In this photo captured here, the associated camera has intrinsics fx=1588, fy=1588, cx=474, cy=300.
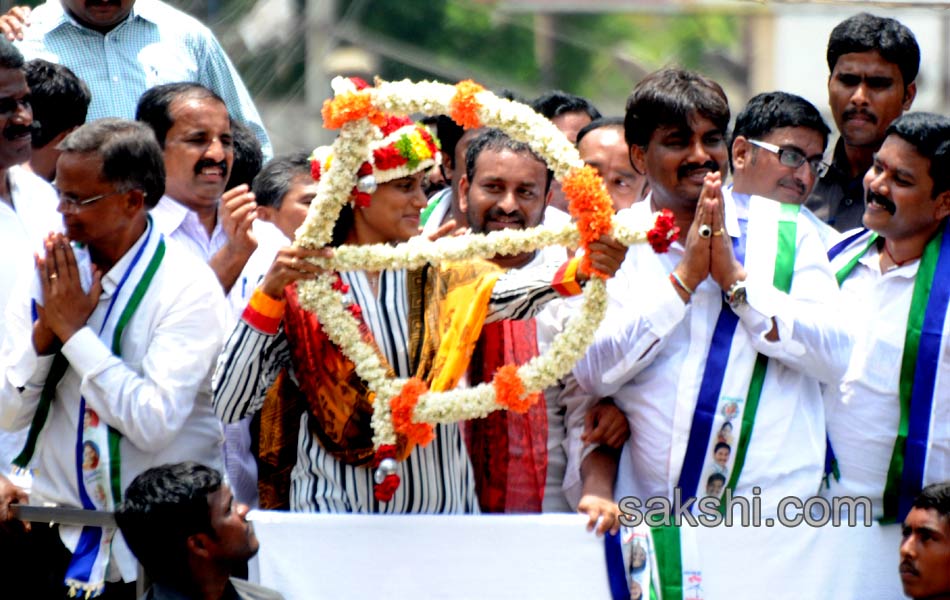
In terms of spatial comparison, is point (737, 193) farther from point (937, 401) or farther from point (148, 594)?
point (148, 594)

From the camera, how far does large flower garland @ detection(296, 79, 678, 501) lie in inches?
186

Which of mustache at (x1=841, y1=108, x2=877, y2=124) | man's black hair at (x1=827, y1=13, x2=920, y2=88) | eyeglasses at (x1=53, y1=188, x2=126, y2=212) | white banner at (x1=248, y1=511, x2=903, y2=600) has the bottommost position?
white banner at (x1=248, y1=511, x2=903, y2=600)

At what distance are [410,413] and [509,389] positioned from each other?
304 mm

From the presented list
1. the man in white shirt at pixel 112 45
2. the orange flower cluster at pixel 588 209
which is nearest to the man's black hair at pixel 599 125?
the man in white shirt at pixel 112 45

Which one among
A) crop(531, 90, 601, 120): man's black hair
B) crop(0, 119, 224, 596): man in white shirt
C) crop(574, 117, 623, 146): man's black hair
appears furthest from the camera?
crop(531, 90, 601, 120): man's black hair

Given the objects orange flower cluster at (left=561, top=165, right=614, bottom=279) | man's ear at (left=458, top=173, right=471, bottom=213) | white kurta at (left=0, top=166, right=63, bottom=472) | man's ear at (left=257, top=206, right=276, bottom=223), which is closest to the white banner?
orange flower cluster at (left=561, top=165, right=614, bottom=279)

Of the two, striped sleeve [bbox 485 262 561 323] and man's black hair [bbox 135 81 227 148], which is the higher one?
man's black hair [bbox 135 81 227 148]

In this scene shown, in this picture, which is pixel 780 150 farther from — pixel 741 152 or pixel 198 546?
pixel 198 546

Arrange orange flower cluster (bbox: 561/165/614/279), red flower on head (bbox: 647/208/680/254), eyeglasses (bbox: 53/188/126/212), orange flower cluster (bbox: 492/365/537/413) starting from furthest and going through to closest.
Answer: eyeglasses (bbox: 53/188/126/212), orange flower cluster (bbox: 492/365/537/413), orange flower cluster (bbox: 561/165/614/279), red flower on head (bbox: 647/208/680/254)

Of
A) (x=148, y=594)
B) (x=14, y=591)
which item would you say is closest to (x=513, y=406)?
(x=148, y=594)

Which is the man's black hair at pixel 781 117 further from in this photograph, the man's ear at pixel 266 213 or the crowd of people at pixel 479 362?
the man's ear at pixel 266 213

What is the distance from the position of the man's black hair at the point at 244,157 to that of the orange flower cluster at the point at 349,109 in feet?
5.43

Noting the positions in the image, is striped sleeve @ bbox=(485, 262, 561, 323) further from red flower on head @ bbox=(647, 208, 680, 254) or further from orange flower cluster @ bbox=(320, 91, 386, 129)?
orange flower cluster @ bbox=(320, 91, 386, 129)

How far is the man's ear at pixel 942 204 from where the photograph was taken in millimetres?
5211
